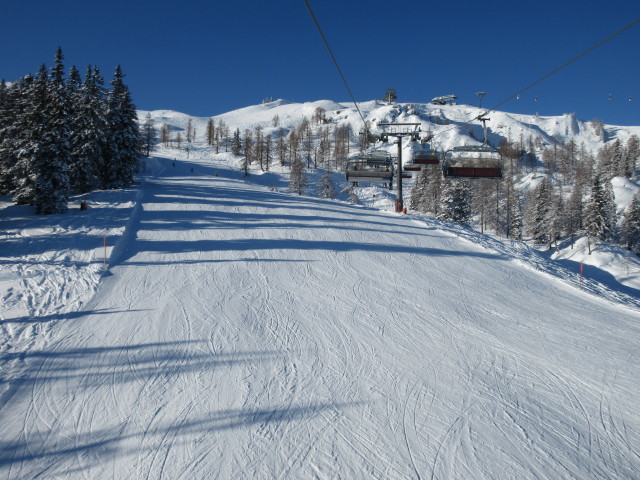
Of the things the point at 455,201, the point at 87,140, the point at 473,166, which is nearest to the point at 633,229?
the point at 455,201

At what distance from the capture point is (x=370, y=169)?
16578 millimetres

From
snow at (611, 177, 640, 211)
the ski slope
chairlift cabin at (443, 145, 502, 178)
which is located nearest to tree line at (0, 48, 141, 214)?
the ski slope

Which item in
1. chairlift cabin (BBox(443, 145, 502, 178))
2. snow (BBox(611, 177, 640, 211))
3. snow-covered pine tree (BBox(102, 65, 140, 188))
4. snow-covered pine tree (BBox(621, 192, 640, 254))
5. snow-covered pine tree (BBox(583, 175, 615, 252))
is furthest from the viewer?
snow (BBox(611, 177, 640, 211))

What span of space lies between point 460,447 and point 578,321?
6844 millimetres

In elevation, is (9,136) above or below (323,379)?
above

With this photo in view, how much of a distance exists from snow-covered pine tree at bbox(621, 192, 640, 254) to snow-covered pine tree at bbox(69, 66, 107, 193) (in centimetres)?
6412

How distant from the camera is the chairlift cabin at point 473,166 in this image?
1412 cm

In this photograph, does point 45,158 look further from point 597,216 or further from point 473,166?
point 597,216

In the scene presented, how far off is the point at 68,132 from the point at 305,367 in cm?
2485

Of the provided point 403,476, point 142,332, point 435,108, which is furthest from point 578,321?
point 435,108

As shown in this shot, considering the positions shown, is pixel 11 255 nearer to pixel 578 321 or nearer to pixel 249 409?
pixel 249 409

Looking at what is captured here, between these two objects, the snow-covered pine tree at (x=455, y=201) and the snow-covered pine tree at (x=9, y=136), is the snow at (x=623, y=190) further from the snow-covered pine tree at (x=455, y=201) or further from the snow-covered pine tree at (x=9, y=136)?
the snow-covered pine tree at (x=9, y=136)

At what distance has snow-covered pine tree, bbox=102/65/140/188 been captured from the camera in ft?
97.5

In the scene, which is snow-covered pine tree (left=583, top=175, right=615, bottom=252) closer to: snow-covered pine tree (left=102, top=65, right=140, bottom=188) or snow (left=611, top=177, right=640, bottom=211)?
snow (left=611, top=177, right=640, bottom=211)
